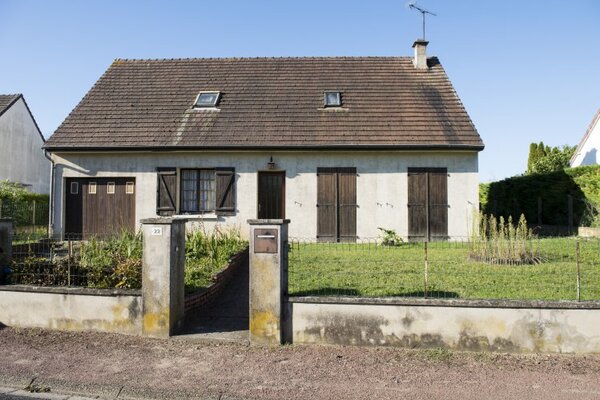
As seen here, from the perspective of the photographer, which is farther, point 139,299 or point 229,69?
point 229,69

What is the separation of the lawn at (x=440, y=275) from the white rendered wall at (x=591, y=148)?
19.0 meters

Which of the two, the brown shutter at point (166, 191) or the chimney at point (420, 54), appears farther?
the chimney at point (420, 54)

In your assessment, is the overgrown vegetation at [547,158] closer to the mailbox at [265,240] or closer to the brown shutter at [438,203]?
the brown shutter at [438,203]

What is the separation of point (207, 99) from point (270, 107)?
2.20m

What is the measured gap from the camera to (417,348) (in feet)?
18.1

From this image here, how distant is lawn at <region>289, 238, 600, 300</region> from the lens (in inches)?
271

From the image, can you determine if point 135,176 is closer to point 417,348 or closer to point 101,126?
point 101,126

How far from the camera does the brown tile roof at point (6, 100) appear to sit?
24234mm

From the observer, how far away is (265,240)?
5770mm

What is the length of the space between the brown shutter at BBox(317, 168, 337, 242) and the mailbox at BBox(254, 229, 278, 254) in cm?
803

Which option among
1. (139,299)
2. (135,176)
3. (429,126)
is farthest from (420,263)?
(135,176)

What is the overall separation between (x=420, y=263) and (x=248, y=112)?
8337mm

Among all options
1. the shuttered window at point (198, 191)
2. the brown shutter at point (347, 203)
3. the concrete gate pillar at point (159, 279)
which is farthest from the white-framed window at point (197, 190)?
the concrete gate pillar at point (159, 279)

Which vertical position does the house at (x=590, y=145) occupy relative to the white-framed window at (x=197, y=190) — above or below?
above
